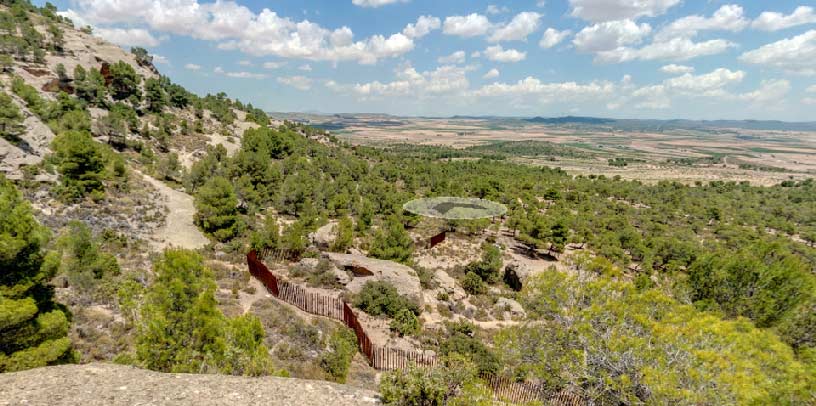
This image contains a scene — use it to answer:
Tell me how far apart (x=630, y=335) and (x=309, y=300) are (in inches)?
783

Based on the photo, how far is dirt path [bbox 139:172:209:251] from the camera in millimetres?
33500

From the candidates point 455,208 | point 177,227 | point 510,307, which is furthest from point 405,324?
point 177,227

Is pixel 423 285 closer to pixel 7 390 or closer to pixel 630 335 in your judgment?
pixel 630 335

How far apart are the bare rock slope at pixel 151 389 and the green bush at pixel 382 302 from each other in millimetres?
12182

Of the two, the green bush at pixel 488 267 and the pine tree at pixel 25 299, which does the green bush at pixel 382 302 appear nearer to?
the green bush at pixel 488 267

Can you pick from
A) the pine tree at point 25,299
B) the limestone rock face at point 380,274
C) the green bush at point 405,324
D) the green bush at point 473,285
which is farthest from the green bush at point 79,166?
the green bush at point 473,285

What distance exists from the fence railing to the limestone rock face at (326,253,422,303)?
3340mm

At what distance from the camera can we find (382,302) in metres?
26.1

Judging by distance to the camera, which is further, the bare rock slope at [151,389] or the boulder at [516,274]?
the boulder at [516,274]

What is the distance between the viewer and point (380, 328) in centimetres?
2459

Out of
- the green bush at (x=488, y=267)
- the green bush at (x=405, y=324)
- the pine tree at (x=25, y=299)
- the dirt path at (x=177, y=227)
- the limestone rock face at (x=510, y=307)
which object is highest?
the pine tree at (x=25, y=299)

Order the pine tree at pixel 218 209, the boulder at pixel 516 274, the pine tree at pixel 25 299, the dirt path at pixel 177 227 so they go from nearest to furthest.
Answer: the pine tree at pixel 25 299 → the dirt path at pixel 177 227 → the pine tree at pixel 218 209 → the boulder at pixel 516 274

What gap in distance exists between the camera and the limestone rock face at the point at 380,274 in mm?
27984

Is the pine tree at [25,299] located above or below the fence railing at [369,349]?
above
